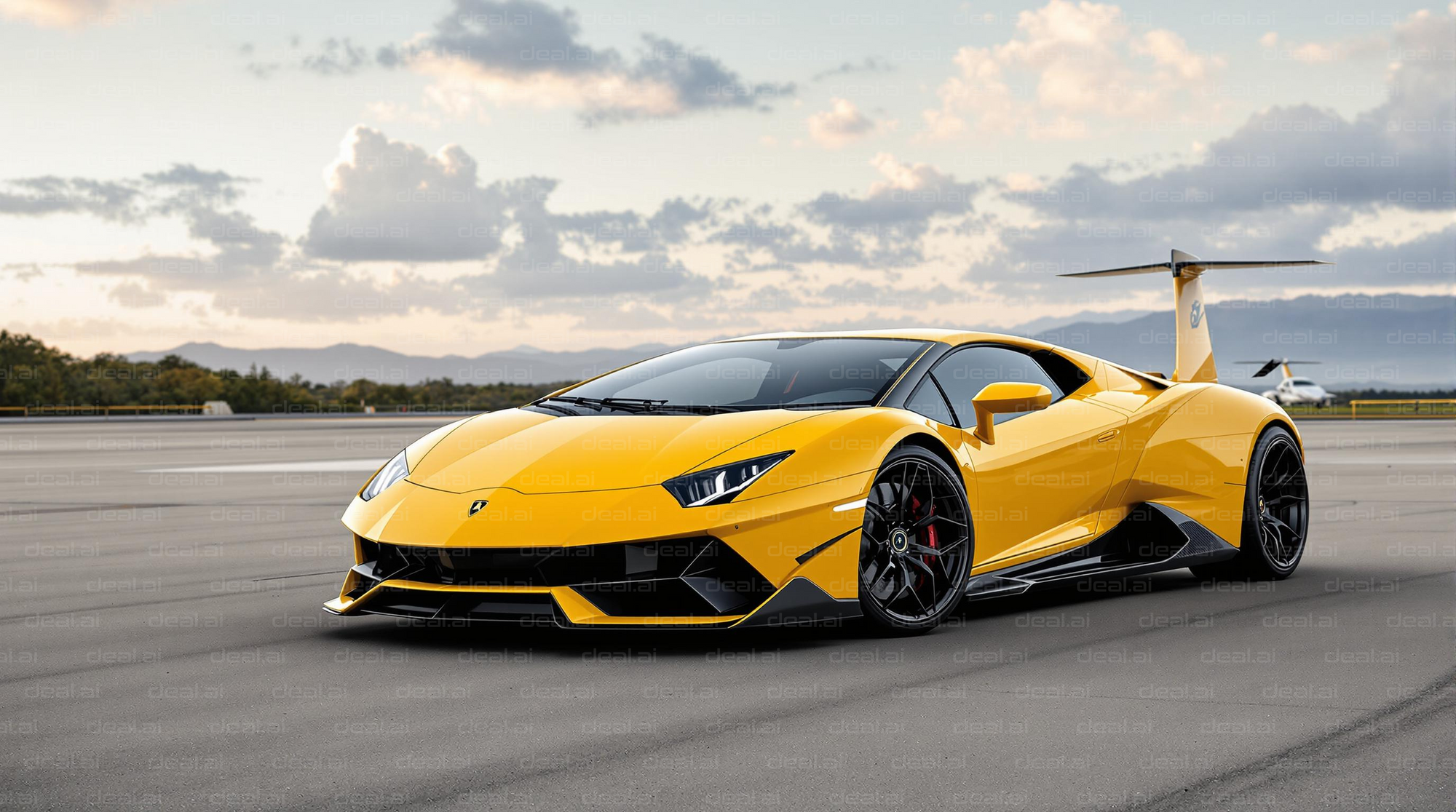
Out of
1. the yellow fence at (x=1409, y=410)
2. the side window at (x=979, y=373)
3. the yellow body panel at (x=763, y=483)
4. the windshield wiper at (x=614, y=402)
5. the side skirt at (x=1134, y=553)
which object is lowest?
the yellow fence at (x=1409, y=410)

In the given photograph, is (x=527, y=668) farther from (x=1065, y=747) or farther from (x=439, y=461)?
(x=1065, y=747)

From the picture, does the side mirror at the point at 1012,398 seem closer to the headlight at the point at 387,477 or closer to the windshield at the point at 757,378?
the windshield at the point at 757,378

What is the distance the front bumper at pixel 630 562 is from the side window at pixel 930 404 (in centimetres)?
85

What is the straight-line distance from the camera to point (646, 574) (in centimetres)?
485

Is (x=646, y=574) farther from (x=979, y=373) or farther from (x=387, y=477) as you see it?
(x=979, y=373)

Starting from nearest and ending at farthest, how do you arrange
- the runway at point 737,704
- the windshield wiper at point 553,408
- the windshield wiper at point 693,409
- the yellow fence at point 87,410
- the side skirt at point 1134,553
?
the runway at point 737,704 < the windshield wiper at point 693,409 < the windshield wiper at point 553,408 < the side skirt at point 1134,553 < the yellow fence at point 87,410

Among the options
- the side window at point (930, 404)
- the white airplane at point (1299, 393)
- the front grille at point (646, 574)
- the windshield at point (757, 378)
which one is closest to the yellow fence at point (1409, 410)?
the white airplane at point (1299, 393)

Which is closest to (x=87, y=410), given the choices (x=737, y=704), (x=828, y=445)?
(x=828, y=445)

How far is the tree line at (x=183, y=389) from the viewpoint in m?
89.8

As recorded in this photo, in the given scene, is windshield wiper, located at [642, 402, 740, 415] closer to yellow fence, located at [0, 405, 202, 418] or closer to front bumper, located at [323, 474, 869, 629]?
front bumper, located at [323, 474, 869, 629]

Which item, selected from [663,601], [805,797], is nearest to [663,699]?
[663,601]

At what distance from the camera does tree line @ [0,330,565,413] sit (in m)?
89.8

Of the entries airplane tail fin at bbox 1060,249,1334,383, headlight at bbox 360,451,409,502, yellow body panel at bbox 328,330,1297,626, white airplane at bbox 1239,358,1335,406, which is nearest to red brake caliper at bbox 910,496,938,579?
yellow body panel at bbox 328,330,1297,626

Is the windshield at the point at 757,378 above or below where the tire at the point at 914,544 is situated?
above
